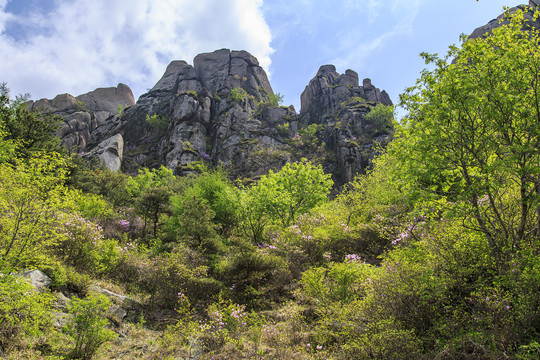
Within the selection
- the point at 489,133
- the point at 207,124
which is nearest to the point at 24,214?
the point at 489,133

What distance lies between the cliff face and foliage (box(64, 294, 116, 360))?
118 feet

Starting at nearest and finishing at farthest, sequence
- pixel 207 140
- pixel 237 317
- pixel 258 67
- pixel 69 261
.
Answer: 1. pixel 237 317
2. pixel 69 261
3. pixel 207 140
4. pixel 258 67

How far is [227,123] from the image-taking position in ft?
171

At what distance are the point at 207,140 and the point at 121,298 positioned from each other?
149ft

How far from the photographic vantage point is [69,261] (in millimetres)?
9023

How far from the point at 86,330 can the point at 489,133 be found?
9.26 m

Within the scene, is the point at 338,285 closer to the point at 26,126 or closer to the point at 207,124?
the point at 26,126

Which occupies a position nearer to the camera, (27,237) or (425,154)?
(425,154)

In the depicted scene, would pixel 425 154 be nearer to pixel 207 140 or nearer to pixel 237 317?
pixel 237 317

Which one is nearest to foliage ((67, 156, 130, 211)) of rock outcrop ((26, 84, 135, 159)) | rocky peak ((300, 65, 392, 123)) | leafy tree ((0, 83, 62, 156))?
leafy tree ((0, 83, 62, 156))

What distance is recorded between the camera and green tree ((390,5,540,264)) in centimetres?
452

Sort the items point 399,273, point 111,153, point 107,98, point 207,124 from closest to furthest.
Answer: point 399,273 → point 111,153 → point 207,124 → point 107,98

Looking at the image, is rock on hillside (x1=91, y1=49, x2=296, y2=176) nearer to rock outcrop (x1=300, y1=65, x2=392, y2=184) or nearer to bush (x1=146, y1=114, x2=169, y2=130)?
bush (x1=146, y1=114, x2=169, y2=130)

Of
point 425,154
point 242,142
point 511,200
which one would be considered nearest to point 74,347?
point 425,154
